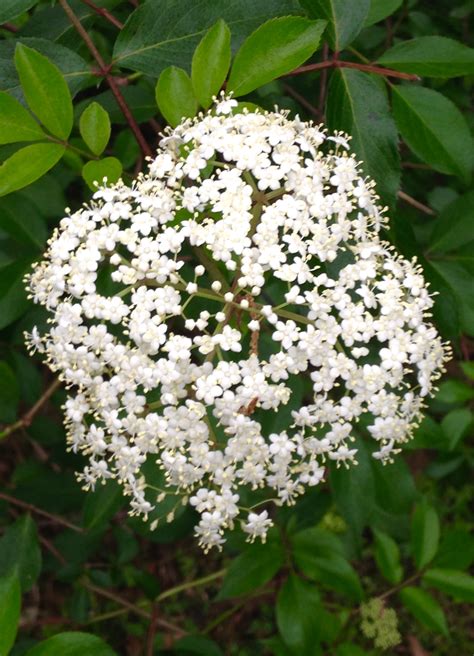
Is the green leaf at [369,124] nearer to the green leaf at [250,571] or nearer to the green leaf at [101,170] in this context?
the green leaf at [101,170]

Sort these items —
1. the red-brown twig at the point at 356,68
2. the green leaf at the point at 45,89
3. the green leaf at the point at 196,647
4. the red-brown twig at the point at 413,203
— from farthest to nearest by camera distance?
the green leaf at the point at 196,647
the red-brown twig at the point at 413,203
the red-brown twig at the point at 356,68
the green leaf at the point at 45,89

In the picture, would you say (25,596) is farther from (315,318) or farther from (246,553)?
(315,318)

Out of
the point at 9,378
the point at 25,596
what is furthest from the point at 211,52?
the point at 25,596

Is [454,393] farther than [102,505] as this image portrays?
Yes

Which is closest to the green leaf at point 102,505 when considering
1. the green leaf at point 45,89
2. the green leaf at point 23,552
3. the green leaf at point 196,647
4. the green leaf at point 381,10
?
the green leaf at point 23,552

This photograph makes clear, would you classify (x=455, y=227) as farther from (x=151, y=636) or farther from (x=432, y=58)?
(x=151, y=636)

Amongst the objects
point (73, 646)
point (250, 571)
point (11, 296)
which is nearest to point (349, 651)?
point (250, 571)
